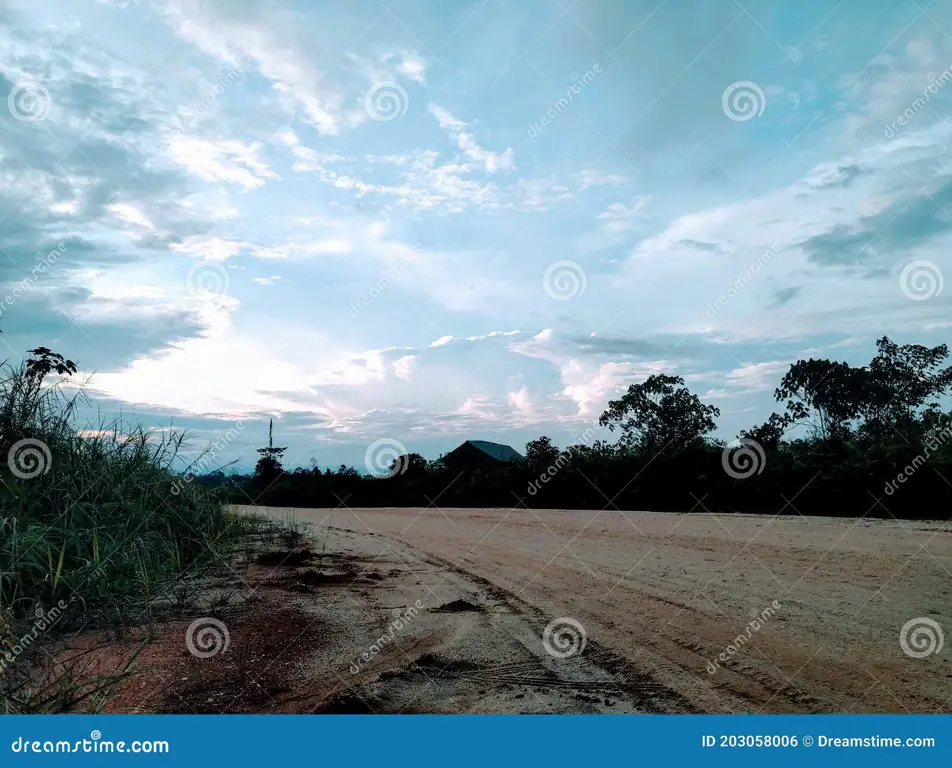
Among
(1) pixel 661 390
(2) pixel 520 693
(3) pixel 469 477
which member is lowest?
(2) pixel 520 693

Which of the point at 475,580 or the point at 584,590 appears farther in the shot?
the point at 475,580

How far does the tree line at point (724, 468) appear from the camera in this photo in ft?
44.9

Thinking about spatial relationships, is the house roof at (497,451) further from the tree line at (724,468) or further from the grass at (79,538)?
the grass at (79,538)

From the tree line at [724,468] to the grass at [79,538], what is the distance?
176 cm

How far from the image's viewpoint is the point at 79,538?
562 centimetres

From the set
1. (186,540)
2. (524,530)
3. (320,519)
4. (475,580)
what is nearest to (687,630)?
(475,580)

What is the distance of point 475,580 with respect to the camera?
6.47m

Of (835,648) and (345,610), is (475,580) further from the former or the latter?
(835,648)

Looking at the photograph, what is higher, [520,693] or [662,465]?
[662,465]

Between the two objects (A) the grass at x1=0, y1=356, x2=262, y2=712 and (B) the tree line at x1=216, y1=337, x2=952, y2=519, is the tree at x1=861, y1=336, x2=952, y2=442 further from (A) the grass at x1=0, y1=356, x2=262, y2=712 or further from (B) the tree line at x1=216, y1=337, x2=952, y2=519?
(A) the grass at x1=0, y1=356, x2=262, y2=712

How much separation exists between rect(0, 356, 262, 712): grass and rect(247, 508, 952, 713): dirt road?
1868mm

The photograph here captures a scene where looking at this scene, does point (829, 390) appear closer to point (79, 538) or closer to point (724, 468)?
point (724, 468)

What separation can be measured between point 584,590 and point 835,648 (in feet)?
6.79

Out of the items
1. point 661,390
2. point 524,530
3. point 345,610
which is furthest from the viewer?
point 661,390
